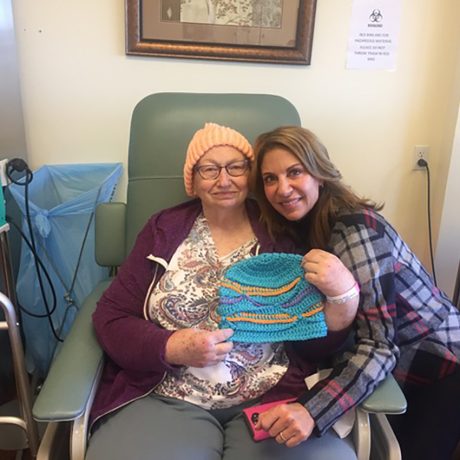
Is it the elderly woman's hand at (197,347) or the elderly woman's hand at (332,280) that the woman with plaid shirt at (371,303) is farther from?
the elderly woman's hand at (197,347)

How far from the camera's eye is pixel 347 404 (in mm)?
1016

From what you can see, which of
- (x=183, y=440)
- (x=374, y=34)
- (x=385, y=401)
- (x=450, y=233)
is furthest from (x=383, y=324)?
(x=374, y=34)

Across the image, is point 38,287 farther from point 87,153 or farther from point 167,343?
point 167,343

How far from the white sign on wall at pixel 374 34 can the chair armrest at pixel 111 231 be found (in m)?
0.99

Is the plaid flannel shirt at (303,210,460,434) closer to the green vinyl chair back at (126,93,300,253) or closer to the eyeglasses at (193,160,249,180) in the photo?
the eyeglasses at (193,160,249,180)

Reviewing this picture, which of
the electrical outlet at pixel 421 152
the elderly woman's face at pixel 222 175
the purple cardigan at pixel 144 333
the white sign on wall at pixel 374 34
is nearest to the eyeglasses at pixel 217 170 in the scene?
the elderly woman's face at pixel 222 175

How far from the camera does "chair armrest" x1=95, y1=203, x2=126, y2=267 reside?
1.49 m

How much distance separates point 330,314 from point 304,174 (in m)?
0.34

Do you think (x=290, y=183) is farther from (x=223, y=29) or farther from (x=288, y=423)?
(x=223, y=29)

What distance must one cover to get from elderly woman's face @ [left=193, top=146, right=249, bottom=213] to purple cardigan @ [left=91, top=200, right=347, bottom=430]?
119 mm

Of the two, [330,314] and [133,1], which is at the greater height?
[133,1]

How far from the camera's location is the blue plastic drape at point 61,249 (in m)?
1.72

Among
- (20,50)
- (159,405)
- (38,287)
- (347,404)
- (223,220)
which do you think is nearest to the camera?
(347,404)

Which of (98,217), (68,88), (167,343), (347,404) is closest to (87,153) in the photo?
(68,88)
